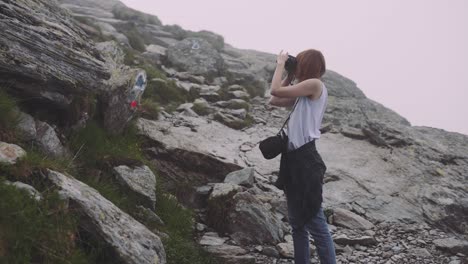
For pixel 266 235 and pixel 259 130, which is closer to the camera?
pixel 266 235

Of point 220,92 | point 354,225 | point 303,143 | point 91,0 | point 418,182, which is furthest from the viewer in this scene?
point 91,0

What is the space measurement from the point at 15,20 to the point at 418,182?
1090 centimetres

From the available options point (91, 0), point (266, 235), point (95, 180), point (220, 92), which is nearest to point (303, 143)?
point (266, 235)

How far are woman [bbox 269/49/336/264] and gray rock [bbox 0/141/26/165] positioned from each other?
10.2 feet

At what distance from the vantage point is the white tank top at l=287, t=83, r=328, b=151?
4496 mm

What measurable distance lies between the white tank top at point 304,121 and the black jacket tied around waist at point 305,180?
90 mm

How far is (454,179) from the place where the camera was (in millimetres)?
11281

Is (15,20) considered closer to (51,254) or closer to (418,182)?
(51,254)

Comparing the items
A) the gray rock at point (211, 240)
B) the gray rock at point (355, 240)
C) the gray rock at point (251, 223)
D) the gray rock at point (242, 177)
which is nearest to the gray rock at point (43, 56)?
the gray rock at point (211, 240)

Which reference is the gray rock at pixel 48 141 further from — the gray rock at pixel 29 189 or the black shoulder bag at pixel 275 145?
the black shoulder bag at pixel 275 145

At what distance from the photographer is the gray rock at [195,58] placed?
790 inches

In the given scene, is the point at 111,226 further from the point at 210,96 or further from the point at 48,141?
the point at 210,96

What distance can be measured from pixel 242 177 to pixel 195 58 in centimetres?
1387

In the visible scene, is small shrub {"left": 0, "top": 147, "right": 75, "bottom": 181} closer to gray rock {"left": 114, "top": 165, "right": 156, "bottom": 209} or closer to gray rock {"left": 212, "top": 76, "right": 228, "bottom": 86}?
gray rock {"left": 114, "top": 165, "right": 156, "bottom": 209}
